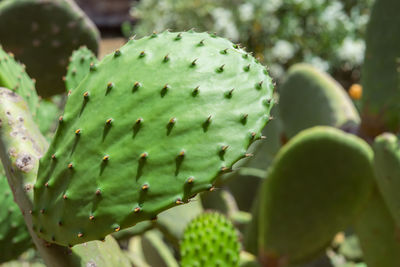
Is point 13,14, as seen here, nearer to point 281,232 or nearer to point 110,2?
point 281,232

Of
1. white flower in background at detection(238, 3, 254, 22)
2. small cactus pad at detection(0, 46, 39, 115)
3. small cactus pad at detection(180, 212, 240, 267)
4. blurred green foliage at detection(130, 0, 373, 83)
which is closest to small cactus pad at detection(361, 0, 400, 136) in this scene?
small cactus pad at detection(180, 212, 240, 267)

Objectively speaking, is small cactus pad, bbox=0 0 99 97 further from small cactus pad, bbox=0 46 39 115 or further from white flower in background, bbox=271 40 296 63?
white flower in background, bbox=271 40 296 63

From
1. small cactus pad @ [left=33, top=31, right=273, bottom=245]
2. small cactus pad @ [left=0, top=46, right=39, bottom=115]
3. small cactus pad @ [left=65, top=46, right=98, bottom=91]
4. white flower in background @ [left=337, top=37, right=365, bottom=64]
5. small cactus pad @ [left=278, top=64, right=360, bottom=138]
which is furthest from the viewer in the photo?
white flower in background @ [left=337, top=37, right=365, bottom=64]

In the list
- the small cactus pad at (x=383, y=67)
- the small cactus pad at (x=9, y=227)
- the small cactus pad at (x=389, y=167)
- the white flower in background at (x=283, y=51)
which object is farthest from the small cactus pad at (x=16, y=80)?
the white flower in background at (x=283, y=51)

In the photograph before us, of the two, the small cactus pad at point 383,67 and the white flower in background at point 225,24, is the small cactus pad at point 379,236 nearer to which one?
the small cactus pad at point 383,67

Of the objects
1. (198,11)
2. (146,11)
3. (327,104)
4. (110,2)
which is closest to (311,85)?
(327,104)

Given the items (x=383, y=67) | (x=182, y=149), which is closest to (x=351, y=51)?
(x=383, y=67)
